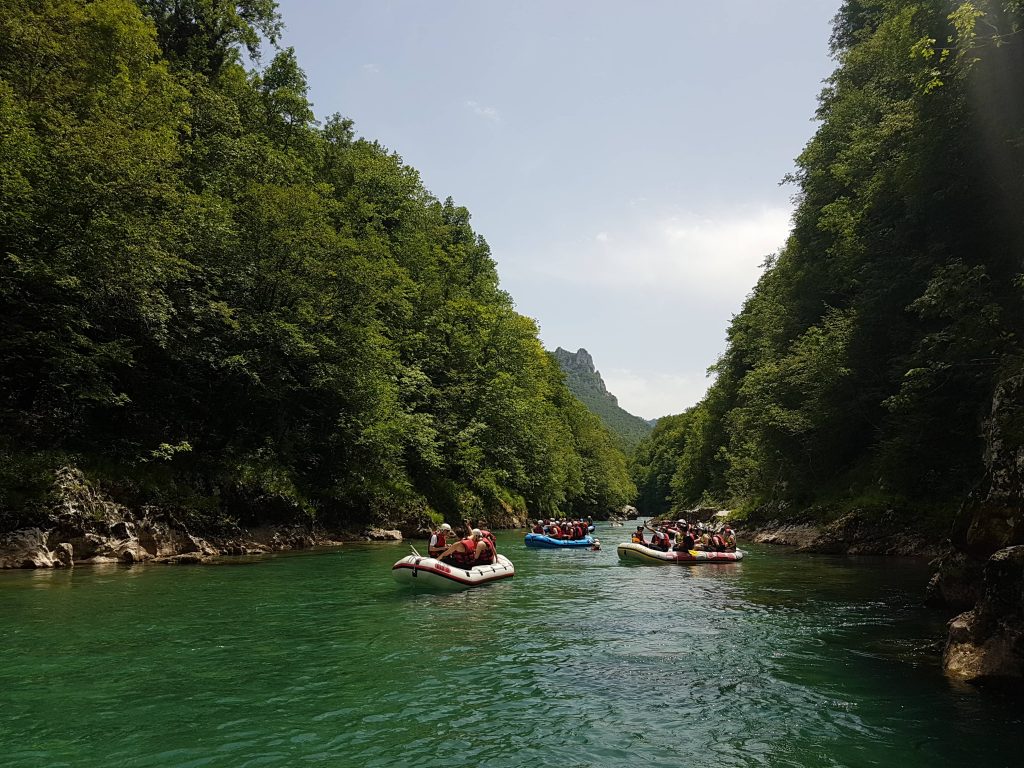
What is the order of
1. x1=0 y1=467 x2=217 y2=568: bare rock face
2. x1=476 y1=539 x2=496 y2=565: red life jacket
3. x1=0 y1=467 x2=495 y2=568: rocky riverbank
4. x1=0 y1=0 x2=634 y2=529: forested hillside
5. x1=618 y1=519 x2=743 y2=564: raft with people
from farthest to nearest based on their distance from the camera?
x1=618 y1=519 x2=743 y2=564: raft with people, x1=0 y1=0 x2=634 y2=529: forested hillside, x1=476 y1=539 x2=496 y2=565: red life jacket, x1=0 y1=467 x2=495 y2=568: rocky riverbank, x1=0 y1=467 x2=217 y2=568: bare rock face

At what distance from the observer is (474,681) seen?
781 centimetres

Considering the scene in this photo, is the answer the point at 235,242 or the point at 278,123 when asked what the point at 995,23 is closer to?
the point at 235,242

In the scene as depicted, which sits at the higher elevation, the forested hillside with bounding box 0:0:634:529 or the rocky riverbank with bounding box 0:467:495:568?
the forested hillside with bounding box 0:0:634:529

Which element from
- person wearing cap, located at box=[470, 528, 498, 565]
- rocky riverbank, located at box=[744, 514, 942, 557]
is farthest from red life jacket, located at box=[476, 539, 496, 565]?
rocky riverbank, located at box=[744, 514, 942, 557]

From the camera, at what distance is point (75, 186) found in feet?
57.4

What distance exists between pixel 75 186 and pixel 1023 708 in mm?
22109

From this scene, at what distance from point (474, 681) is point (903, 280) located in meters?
20.5

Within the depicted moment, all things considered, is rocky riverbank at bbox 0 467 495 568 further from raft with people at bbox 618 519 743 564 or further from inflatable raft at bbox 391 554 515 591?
raft with people at bbox 618 519 743 564

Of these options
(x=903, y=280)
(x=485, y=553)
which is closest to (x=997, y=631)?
(x=485, y=553)

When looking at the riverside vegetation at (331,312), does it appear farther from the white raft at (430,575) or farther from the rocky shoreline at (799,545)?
the white raft at (430,575)

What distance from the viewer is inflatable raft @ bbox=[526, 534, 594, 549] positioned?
2988 centimetres

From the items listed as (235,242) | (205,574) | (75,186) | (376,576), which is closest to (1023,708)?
(376,576)

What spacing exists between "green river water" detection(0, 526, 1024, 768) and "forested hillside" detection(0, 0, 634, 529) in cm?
643

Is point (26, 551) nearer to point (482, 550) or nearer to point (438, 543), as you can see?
point (438, 543)
